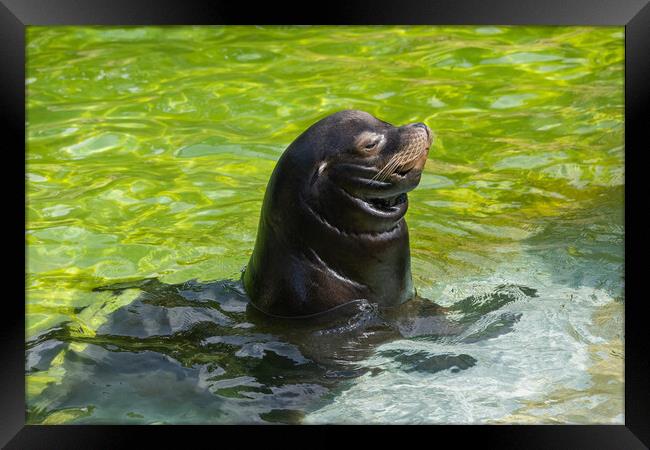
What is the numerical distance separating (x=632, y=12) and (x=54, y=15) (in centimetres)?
327

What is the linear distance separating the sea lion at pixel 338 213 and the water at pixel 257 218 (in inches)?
8.7

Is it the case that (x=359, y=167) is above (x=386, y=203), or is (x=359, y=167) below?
above

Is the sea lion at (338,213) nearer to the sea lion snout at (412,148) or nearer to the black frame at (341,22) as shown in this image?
the sea lion snout at (412,148)

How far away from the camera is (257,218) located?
9.82 meters

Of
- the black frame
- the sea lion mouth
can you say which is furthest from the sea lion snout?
the black frame

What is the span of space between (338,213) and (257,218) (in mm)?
2752

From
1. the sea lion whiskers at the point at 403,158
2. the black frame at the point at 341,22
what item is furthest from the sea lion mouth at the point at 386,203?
the black frame at the point at 341,22

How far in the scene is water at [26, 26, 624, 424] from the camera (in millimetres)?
6621

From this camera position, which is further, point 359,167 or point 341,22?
point 359,167

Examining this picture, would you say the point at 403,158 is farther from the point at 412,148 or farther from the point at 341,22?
the point at 341,22

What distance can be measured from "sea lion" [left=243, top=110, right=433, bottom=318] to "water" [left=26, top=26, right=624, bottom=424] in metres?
0.22

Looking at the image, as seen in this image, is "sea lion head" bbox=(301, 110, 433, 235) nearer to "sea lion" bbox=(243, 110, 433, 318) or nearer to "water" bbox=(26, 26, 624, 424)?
"sea lion" bbox=(243, 110, 433, 318)

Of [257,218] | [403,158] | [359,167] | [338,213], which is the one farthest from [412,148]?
[257,218]

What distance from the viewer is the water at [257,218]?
261 inches
